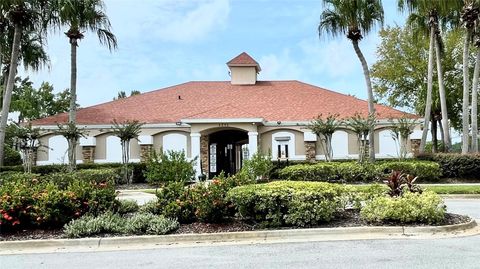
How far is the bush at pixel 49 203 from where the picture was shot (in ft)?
30.7

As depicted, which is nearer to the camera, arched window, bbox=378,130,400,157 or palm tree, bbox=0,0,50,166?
palm tree, bbox=0,0,50,166

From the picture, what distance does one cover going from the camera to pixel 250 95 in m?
30.7

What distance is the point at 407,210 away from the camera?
9.10 metres

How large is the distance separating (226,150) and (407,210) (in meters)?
21.7

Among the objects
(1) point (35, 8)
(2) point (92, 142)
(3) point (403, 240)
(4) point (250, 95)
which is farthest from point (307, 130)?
(3) point (403, 240)

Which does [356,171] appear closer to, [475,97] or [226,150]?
[475,97]

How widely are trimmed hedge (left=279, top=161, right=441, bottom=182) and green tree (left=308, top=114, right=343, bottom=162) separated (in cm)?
273

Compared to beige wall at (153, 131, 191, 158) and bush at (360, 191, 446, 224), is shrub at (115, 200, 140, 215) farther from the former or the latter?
beige wall at (153, 131, 191, 158)

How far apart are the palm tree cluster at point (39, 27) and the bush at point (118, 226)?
14398 millimetres

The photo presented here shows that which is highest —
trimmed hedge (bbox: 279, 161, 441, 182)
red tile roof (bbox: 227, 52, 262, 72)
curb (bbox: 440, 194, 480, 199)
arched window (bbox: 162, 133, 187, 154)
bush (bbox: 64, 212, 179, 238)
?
red tile roof (bbox: 227, 52, 262, 72)

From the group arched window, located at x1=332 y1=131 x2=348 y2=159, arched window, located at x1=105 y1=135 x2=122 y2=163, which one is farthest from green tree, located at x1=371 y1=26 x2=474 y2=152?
arched window, located at x1=105 y1=135 x2=122 y2=163

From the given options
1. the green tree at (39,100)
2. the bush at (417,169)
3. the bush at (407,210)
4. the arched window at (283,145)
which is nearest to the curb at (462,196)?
the bush at (417,169)

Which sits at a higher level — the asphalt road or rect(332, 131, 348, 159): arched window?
rect(332, 131, 348, 159): arched window

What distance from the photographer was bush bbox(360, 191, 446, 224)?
9.09 m
